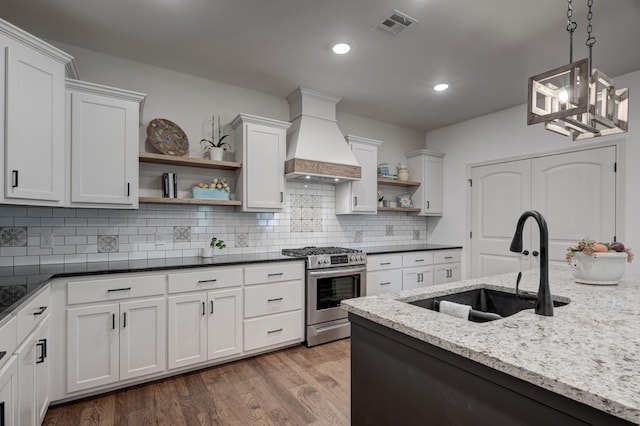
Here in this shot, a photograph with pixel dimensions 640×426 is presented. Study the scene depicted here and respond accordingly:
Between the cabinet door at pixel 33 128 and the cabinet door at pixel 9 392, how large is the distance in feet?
3.73

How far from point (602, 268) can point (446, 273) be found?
2818 millimetres

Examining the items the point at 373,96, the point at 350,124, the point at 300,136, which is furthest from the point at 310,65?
the point at 350,124

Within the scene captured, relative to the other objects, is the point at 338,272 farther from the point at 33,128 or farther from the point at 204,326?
the point at 33,128

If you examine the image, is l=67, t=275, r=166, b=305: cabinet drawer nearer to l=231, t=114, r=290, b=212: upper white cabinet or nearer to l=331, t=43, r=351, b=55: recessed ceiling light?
l=231, t=114, r=290, b=212: upper white cabinet

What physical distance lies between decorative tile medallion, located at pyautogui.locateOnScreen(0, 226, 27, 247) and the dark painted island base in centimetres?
273

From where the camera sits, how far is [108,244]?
2.85 metres

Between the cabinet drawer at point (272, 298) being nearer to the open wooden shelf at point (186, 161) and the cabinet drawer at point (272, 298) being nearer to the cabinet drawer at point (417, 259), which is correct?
the open wooden shelf at point (186, 161)

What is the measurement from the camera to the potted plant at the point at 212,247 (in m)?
3.11

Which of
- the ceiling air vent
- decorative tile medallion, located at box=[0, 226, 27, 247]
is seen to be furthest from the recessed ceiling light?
decorative tile medallion, located at box=[0, 226, 27, 247]

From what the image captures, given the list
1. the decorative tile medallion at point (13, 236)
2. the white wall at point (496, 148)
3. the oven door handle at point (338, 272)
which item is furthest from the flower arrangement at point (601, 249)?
the decorative tile medallion at point (13, 236)

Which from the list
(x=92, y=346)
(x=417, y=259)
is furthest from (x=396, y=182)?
(x=92, y=346)

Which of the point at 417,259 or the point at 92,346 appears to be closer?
the point at 92,346

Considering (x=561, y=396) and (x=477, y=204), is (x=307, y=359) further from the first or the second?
(x=477, y=204)

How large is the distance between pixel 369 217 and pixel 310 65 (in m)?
2.30
